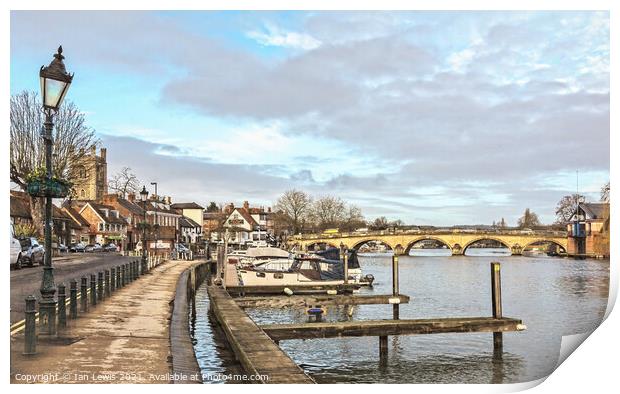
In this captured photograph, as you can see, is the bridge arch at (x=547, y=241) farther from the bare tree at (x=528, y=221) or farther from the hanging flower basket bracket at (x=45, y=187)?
the hanging flower basket bracket at (x=45, y=187)

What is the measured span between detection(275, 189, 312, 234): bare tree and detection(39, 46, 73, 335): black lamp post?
8541 centimetres

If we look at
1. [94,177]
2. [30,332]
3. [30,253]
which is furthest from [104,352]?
[94,177]

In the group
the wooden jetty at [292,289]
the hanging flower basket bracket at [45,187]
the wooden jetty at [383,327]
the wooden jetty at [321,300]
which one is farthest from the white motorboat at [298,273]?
the hanging flower basket bracket at [45,187]

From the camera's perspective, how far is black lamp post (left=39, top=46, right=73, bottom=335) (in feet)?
35.0

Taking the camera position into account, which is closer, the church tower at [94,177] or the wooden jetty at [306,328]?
the wooden jetty at [306,328]

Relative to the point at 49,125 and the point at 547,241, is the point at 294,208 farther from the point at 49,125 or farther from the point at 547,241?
the point at 49,125

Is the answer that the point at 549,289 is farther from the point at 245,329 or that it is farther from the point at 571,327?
the point at 245,329

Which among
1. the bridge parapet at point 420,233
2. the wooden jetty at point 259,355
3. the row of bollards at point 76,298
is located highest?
the bridge parapet at point 420,233

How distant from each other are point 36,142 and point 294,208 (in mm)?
77027

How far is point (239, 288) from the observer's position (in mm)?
28719

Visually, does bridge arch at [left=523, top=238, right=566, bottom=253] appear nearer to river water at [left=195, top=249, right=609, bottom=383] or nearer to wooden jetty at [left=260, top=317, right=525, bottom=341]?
river water at [left=195, top=249, right=609, bottom=383]

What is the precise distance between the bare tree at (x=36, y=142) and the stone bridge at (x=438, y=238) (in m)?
64.7

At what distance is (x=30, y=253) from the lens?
28.8m

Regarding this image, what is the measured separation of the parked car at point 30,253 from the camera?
28.5m
